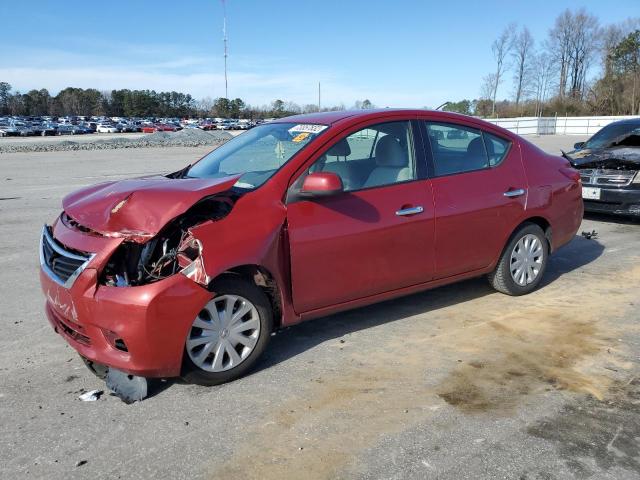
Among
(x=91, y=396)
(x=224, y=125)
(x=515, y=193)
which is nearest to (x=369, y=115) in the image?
(x=515, y=193)

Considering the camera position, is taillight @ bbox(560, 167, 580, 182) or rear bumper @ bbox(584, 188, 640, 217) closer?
taillight @ bbox(560, 167, 580, 182)

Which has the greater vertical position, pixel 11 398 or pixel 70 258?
pixel 70 258

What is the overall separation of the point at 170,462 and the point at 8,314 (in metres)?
2.95

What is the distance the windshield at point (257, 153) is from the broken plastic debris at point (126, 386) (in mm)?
1474

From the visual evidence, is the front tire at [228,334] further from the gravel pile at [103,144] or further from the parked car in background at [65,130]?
the parked car in background at [65,130]

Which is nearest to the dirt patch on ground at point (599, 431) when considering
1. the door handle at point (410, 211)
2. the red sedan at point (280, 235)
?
the red sedan at point (280, 235)

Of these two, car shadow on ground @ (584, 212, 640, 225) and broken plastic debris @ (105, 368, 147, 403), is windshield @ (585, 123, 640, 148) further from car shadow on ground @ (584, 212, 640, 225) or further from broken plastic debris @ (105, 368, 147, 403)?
broken plastic debris @ (105, 368, 147, 403)

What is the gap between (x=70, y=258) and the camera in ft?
11.5

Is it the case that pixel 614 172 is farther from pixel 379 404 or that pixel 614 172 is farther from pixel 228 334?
pixel 228 334

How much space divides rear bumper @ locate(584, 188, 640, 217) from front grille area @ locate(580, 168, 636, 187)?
10cm

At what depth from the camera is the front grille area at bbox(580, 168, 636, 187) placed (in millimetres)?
8266

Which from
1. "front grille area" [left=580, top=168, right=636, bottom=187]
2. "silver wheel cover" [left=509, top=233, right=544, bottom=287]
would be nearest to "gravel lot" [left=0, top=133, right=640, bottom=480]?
"silver wheel cover" [left=509, top=233, right=544, bottom=287]

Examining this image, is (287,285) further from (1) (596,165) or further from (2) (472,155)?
(1) (596,165)

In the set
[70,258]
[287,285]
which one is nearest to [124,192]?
[70,258]
